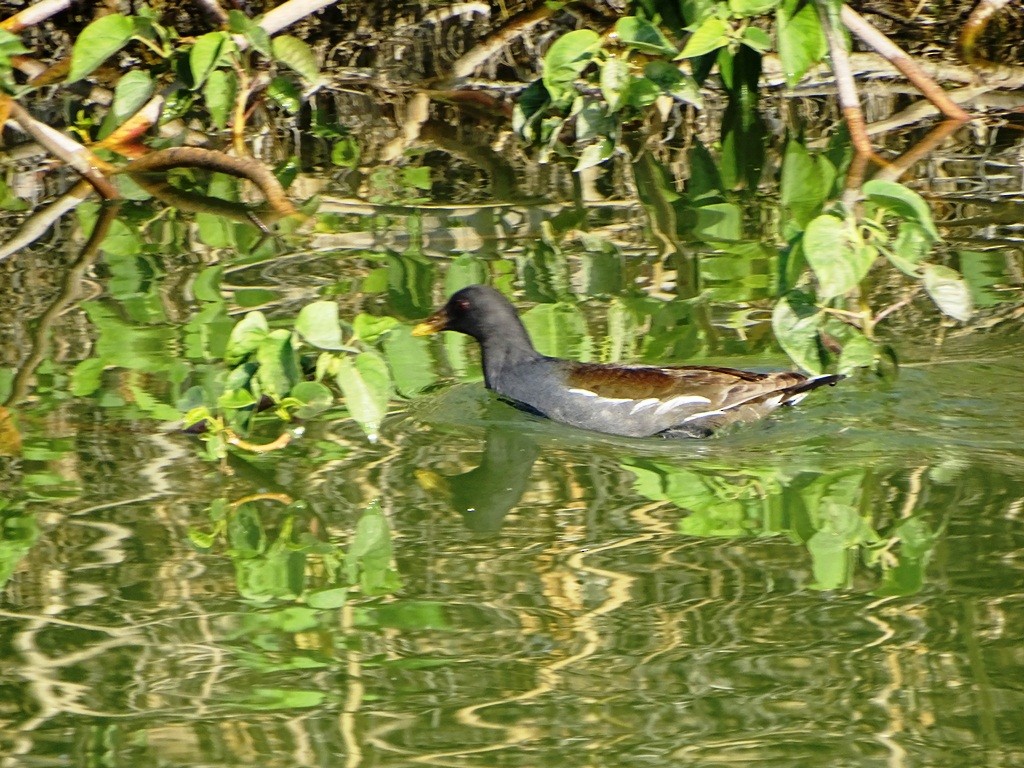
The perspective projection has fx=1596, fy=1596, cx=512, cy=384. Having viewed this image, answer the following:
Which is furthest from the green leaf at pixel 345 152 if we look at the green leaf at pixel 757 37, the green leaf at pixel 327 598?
the green leaf at pixel 327 598

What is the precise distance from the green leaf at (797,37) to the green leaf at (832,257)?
179 cm

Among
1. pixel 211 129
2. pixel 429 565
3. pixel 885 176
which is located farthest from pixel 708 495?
pixel 211 129

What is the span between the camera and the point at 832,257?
17.4 feet

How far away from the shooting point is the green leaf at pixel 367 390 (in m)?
5.38

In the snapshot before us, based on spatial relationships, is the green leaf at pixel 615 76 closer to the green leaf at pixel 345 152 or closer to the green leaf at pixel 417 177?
the green leaf at pixel 417 177

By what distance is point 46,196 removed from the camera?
10.1 meters

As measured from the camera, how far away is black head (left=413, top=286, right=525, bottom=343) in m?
6.74

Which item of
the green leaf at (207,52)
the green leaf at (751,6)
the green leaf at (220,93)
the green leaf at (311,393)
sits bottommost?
the green leaf at (311,393)

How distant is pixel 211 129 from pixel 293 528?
7.21m

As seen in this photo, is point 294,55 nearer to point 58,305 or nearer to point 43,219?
point 43,219

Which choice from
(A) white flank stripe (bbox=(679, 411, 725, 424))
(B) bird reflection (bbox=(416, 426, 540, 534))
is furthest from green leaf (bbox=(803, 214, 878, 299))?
(B) bird reflection (bbox=(416, 426, 540, 534))

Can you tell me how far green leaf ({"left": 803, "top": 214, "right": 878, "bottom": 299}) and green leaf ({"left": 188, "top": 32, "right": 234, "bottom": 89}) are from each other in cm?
429

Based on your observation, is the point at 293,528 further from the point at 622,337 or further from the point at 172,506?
the point at 622,337

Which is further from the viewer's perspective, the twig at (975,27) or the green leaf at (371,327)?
the twig at (975,27)
